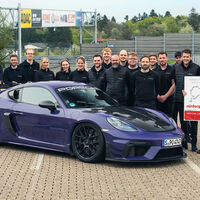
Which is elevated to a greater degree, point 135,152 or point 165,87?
point 165,87

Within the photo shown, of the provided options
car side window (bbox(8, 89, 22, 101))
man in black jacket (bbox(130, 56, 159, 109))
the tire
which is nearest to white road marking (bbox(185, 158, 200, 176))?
the tire

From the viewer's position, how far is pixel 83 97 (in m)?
8.87

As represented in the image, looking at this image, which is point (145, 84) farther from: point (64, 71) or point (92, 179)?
point (92, 179)

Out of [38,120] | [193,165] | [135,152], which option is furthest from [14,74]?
[193,165]

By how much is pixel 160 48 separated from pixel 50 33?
10266cm

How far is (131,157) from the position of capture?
7750mm

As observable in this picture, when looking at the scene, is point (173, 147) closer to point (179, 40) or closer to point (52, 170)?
point (52, 170)

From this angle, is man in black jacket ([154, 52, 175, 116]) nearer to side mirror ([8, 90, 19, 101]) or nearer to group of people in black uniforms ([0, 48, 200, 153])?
group of people in black uniforms ([0, 48, 200, 153])

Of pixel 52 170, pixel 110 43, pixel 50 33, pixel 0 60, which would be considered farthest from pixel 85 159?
pixel 50 33

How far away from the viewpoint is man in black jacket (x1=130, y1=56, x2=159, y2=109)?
986cm

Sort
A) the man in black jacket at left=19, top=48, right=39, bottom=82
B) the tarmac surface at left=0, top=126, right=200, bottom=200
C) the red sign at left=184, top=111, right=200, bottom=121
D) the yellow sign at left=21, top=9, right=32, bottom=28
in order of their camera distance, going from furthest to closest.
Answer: the yellow sign at left=21, top=9, right=32, bottom=28
the man in black jacket at left=19, top=48, right=39, bottom=82
the red sign at left=184, top=111, right=200, bottom=121
the tarmac surface at left=0, top=126, right=200, bottom=200

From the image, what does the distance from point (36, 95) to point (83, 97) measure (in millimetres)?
919

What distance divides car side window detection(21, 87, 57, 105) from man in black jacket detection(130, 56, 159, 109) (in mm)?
1944

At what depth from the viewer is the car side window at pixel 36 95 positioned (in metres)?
8.93
